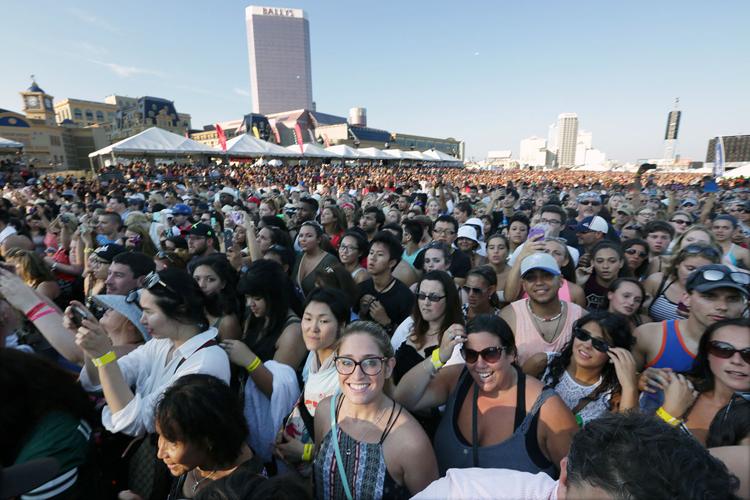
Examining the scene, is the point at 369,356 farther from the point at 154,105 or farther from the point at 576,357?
the point at 154,105

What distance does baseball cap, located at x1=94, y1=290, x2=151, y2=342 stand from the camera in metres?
2.44

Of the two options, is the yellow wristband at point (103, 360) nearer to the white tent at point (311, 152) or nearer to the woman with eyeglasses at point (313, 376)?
the woman with eyeglasses at point (313, 376)

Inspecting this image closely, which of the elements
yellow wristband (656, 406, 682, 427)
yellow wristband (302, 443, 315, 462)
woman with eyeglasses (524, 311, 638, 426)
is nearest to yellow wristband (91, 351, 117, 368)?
yellow wristband (302, 443, 315, 462)

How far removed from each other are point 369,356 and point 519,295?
2.45 m

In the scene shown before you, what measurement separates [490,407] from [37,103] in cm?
5885

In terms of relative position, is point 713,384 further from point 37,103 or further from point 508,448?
point 37,103

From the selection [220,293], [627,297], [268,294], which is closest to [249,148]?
[220,293]

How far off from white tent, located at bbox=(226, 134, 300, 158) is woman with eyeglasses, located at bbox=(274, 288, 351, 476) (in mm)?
22864

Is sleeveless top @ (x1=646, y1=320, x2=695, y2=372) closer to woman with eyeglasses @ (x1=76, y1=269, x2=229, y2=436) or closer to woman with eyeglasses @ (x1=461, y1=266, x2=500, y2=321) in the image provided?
woman with eyeglasses @ (x1=461, y1=266, x2=500, y2=321)

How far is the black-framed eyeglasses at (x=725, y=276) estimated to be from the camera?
2.11m

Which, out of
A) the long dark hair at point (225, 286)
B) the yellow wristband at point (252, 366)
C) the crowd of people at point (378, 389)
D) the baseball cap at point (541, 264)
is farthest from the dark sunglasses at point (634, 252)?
the long dark hair at point (225, 286)

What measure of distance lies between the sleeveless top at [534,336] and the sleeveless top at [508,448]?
2.53ft

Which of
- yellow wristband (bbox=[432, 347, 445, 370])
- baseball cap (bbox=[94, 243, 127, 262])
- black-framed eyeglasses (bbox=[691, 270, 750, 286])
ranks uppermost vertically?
black-framed eyeglasses (bbox=[691, 270, 750, 286])

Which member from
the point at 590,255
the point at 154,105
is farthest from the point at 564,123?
the point at 590,255
